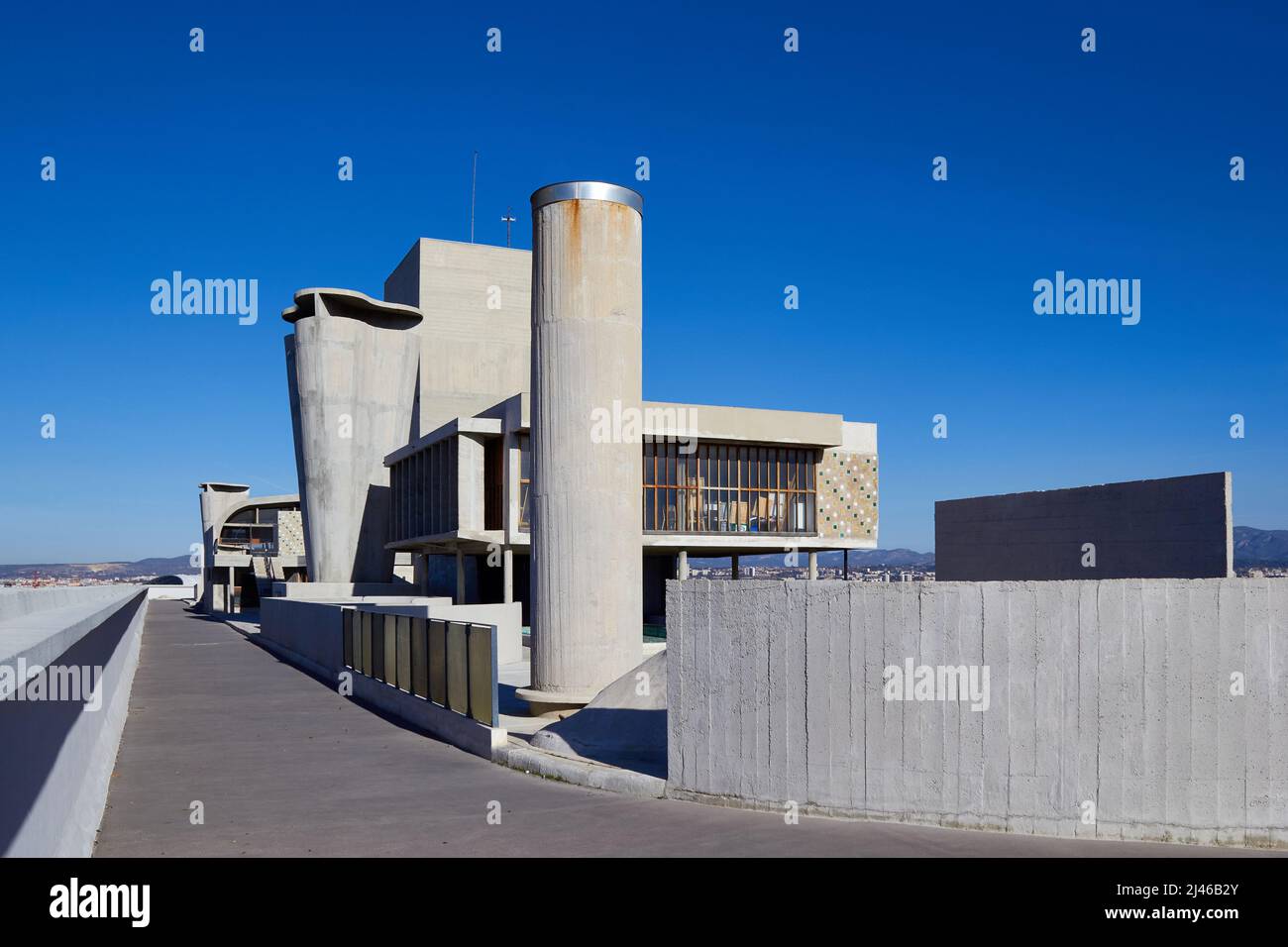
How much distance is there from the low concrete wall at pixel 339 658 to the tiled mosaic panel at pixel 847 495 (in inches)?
787

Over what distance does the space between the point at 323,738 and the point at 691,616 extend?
23.9 ft

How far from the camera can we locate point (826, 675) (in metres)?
9.47

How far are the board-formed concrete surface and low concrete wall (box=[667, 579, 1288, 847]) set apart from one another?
20343 mm

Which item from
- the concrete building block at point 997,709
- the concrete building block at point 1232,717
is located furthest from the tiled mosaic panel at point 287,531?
the concrete building block at point 1232,717

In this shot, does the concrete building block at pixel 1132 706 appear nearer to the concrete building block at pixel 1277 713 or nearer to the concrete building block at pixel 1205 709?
the concrete building block at pixel 1205 709

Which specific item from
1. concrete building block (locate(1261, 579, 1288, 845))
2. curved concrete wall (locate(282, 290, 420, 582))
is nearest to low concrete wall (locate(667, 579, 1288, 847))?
concrete building block (locate(1261, 579, 1288, 845))

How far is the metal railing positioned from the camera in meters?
13.5

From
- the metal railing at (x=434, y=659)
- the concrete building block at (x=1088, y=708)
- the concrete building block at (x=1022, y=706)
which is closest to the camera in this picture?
the concrete building block at (x=1088, y=708)

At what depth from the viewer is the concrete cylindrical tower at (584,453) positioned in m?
14.4

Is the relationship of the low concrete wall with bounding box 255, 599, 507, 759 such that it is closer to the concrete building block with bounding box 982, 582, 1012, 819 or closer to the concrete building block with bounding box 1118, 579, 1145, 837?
the concrete building block with bounding box 982, 582, 1012, 819

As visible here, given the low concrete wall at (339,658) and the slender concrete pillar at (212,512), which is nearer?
the low concrete wall at (339,658)

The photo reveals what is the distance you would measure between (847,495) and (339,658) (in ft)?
85.8
